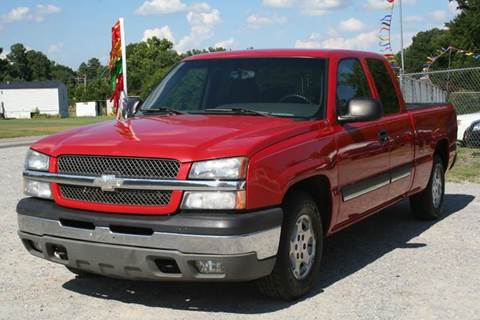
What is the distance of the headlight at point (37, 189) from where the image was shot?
15.3ft

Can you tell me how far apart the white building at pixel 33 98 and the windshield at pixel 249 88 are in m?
95.2

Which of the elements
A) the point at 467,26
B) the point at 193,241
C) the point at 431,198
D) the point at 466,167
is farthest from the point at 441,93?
the point at 467,26

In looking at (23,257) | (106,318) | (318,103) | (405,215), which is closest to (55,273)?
(23,257)

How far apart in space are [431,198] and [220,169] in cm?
424

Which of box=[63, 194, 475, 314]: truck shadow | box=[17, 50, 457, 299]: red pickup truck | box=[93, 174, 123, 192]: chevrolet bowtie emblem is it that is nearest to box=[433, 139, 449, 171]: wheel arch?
box=[63, 194, 475, 314]: truck shadow

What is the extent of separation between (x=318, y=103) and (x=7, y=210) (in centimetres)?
515

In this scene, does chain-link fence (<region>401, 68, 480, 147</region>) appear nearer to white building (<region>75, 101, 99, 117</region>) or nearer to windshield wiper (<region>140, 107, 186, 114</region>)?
windshield wiper (<region>140, 107, 186, 114</region>)

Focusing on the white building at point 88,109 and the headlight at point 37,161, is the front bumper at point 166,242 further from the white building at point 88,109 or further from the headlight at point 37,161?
the white building at point 88,109

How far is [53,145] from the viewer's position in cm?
473

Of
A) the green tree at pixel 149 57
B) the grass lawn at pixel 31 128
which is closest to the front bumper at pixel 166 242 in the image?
the grass lawn at pixel 31 128

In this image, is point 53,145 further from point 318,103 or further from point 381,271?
point 381,271

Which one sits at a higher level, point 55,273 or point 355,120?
point 355,120

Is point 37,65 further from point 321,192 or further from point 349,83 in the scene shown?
point 321,192

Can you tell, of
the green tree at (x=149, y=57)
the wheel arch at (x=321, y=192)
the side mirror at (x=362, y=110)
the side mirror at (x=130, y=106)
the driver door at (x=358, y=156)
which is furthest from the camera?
the green tree at (x=149, y=57)
